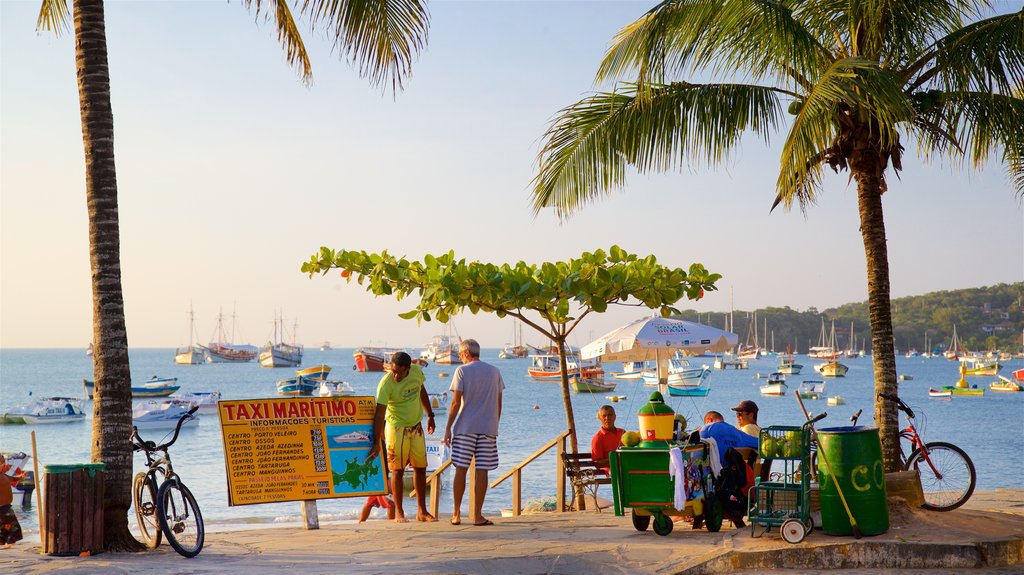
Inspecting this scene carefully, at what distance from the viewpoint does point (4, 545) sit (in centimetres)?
852

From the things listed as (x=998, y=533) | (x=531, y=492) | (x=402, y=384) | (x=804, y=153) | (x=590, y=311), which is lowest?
(x=531, y=492)

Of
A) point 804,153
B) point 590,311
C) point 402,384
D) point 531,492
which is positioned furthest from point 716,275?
point 531,492

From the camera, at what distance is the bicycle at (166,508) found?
309 inches

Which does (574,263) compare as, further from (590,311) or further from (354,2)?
(354,2)

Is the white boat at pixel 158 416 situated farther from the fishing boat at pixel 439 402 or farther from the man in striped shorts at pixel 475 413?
the man in striped shorts at pixel 475 413

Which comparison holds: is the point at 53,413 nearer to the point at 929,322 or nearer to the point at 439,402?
the point at 439,402

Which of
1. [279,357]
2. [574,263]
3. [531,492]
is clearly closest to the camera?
[574,263]

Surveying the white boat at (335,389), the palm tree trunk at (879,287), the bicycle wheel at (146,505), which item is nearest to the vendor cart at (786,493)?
the palm tree trunk at (879,287)

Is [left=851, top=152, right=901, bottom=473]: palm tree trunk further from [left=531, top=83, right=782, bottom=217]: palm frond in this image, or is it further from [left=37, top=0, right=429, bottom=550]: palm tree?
[left=37, top=0, right=429, bottom=550]: palm tree

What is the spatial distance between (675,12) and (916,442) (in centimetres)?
492

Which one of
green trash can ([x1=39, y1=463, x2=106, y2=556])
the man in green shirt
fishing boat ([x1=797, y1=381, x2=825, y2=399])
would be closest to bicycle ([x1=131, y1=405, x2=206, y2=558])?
green trash can ([x1=39, y1=463, x2=106, y2=556])

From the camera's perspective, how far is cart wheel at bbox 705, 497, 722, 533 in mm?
8578

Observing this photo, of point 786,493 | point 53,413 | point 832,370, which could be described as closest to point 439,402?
point 53,413

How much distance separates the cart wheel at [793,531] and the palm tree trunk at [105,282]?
532 cm
